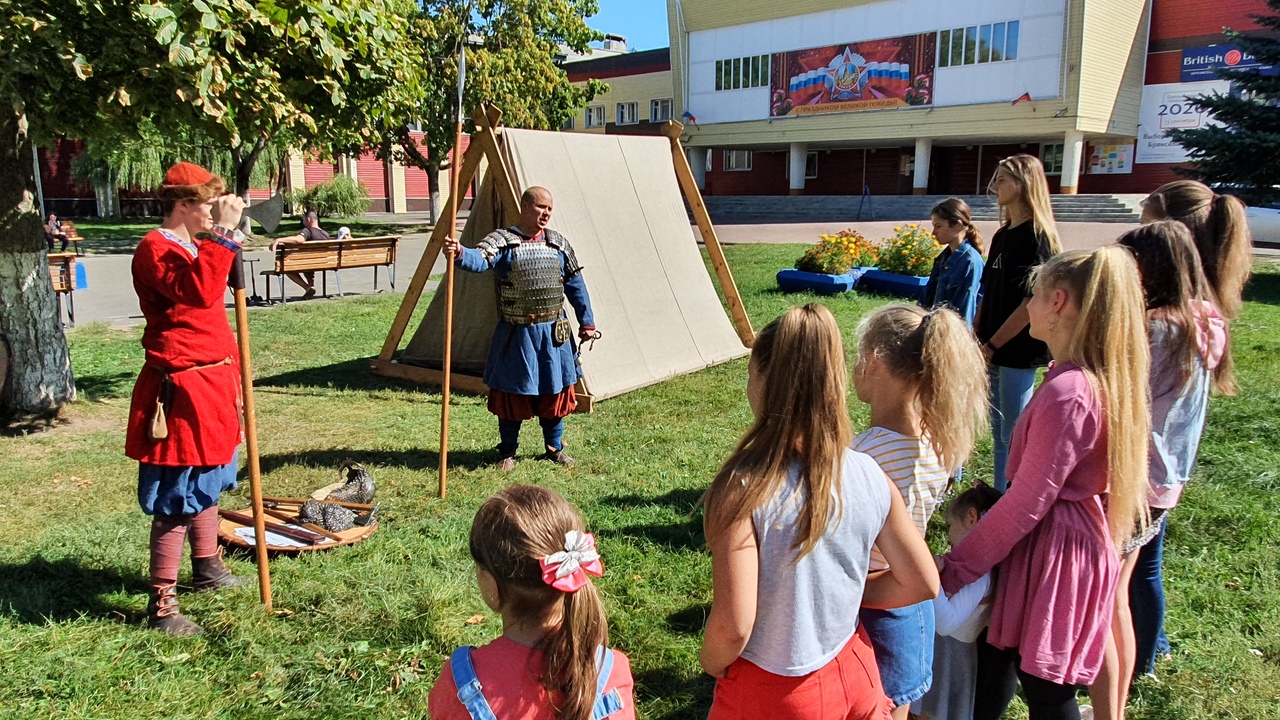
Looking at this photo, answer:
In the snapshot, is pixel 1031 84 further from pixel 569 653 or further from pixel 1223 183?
pixel 569 653

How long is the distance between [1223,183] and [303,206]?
29.1m

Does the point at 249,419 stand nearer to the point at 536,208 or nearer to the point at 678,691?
the point at 678,691

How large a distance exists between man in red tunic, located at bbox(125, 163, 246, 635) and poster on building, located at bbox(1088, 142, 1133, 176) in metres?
37.6

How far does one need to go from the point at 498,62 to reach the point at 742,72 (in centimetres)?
1947

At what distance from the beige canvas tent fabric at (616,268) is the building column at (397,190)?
1407 inches

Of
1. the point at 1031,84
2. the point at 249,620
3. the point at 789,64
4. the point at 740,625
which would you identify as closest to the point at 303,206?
the point at 789,64

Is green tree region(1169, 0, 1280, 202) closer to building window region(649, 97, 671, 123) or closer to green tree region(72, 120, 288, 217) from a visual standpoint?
green tree region(72, 120, 288, 217)

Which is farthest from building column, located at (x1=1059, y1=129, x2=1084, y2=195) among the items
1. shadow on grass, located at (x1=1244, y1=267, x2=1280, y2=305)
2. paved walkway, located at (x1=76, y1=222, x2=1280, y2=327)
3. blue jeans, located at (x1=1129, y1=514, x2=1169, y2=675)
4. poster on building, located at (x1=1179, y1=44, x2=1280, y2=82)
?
blue jeans, located at (x1=1129, y1=514, x2=1169, y2=675)

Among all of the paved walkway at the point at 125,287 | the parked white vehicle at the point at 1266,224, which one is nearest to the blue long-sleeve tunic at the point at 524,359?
the paved walkway at the point at 125,287

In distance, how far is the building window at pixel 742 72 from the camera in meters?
40.1

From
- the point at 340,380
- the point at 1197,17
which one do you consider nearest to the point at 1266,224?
the point at 1197,17

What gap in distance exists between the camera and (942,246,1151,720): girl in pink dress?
223 centimetres

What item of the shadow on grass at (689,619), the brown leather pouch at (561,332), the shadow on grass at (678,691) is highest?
the brown leather pouch at (561,332)

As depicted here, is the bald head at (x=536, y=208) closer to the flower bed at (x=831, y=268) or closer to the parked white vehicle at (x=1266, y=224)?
the flower bed at (x=831, y=268)
